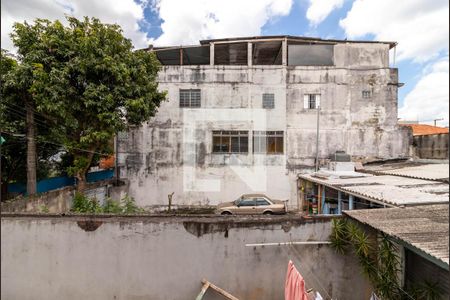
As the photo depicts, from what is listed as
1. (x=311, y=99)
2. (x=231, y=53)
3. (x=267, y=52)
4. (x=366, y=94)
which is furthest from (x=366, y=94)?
(x=231, y=53)

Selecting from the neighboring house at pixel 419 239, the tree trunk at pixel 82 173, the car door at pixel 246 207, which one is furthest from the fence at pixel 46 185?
the neighboring house at pixel 419 239

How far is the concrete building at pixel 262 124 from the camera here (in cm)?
1506

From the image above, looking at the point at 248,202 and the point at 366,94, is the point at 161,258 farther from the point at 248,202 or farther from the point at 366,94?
the point at 366,94

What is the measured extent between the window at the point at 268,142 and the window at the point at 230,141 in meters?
0.60

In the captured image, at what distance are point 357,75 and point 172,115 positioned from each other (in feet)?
37.4

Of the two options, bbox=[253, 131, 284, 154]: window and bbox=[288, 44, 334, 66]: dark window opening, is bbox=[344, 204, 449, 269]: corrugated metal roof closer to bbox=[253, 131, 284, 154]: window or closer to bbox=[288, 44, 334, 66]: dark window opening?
bbox=[253, 131, 284, 154]: window

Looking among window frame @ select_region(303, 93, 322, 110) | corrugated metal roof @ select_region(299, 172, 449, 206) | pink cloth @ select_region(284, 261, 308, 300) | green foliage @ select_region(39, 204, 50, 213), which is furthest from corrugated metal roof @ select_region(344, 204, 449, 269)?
window frame @ select_region(303, 93, 322, 110)

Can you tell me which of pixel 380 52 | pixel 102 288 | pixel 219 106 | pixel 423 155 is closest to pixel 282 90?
pixel 219 106

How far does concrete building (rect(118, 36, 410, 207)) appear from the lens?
49.4 feet

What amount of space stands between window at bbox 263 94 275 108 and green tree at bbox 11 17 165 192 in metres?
6.96

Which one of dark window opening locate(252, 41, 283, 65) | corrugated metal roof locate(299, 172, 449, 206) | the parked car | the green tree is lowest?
the parked car

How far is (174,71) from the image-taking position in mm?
15242

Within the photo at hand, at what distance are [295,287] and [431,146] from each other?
12.7 metres

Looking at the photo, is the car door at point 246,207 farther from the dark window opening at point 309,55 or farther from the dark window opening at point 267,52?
the dark window opening at point 267,52
